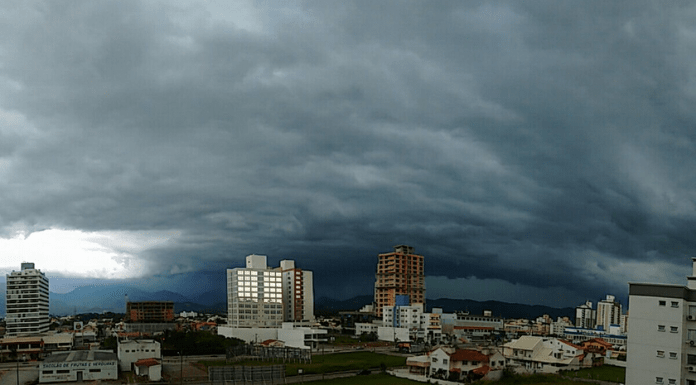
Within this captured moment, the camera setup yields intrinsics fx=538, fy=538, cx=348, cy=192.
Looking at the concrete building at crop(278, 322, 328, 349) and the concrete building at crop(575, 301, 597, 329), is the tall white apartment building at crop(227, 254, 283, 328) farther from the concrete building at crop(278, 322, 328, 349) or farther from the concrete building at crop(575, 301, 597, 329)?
the concrete building at crop(575, 301, 597, 329)

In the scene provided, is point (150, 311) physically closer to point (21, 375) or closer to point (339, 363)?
point (21, 375)

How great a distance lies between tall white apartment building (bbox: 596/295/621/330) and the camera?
450 ft

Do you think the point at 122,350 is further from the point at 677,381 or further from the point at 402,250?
the point at 402,250

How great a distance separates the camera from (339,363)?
5444cm

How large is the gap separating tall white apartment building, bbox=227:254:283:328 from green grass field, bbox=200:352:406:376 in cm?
3442

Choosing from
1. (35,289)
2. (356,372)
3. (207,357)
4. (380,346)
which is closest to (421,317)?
(380,346)

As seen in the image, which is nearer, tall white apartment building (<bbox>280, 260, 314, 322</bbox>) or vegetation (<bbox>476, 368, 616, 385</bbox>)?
vegetation (<bbox>476, 368, 616, 385</bbox>)

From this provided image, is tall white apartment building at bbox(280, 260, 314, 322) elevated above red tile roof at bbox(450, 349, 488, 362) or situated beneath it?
situated beneath

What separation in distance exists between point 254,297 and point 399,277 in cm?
3643

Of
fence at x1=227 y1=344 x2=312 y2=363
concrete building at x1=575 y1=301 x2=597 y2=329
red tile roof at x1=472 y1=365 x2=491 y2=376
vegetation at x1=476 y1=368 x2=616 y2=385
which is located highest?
red tile roof at x1=472 y1=365 x2=491 y2=376

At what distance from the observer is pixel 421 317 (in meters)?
98.2

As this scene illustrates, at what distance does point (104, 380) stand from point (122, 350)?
6.10m

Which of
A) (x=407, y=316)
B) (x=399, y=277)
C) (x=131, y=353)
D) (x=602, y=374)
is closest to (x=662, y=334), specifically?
(x=602, y=374)

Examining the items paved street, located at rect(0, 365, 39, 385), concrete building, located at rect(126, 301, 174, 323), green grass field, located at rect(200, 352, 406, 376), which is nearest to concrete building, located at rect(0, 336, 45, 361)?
paved street, located at rect(0, 365, 39, 385)
